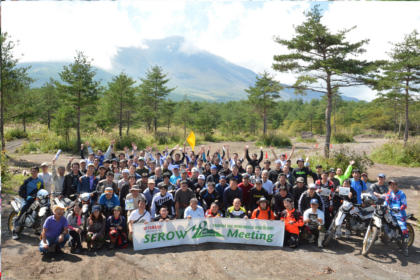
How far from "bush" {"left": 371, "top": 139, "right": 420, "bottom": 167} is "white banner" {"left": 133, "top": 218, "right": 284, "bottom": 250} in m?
15.0

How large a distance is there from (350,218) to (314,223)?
1.31 meters

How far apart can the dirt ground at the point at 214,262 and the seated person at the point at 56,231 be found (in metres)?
0.31

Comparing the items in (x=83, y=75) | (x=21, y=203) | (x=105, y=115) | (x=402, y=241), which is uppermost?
(x=83, y=75)

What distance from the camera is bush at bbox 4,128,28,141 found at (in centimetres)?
2641

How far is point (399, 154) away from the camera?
1758 cm

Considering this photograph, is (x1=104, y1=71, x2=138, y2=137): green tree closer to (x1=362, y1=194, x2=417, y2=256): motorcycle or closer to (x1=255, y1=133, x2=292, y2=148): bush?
(x1=255, y1=133, x2=292, y2=148): bush

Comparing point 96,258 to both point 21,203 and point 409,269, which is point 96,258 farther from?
point 409,269

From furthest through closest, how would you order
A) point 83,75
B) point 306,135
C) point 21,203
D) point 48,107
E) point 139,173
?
1. point 306,135
2. point 48,107
3. point 83,75
4. point 139,173
5. point 21,203

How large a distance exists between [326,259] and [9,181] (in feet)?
42.8

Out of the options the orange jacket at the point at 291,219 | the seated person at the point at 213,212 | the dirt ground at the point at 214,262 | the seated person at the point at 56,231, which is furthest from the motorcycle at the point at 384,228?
the seated person at the point at 56,231

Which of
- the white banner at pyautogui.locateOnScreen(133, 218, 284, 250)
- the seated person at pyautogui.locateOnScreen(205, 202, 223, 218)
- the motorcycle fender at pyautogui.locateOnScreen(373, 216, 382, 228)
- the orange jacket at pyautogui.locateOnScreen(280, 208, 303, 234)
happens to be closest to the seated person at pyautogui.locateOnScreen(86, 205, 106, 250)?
the white banner at pyautogui.locateOnScreen(133, 218, 284, 250)

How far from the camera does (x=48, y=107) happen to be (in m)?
34.2

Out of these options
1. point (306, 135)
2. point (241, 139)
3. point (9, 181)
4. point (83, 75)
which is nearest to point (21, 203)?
point (9, 181)

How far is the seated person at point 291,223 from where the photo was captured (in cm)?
681
